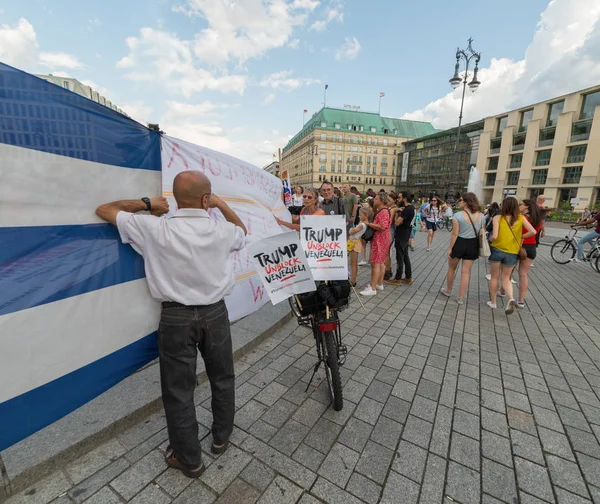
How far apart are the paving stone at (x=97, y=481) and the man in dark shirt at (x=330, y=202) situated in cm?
487

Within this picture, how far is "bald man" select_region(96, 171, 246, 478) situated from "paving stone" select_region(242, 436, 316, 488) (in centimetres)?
38

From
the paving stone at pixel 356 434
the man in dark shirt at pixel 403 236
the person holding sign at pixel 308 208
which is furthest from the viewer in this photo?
the man in dark shirt at pixel 403 236

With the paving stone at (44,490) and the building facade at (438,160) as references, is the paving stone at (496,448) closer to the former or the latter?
the paving stone at (44,490)

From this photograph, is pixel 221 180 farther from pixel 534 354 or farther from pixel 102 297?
Answer: pixel 534 354

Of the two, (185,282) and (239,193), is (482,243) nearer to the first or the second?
(239,193)

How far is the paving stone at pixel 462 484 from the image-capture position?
73.3 inches

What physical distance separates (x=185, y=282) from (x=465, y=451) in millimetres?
2416

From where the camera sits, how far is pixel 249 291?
3.41m

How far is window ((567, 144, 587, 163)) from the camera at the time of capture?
39.2m

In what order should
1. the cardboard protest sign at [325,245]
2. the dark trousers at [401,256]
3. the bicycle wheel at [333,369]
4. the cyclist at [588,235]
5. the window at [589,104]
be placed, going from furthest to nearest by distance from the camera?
the window at [589,104], the cyclist at [588,235], the dark trousers at [401,256], the cardboard protest sign at [325,245], the bicycle wheel at [333,369]

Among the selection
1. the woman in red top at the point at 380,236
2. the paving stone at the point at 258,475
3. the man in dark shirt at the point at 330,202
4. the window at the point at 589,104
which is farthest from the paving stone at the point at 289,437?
the window at the point at 589,104

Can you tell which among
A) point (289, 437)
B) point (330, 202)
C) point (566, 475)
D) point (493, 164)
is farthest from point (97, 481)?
point (493, 164)

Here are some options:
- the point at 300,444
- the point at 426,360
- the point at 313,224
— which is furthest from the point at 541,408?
the point at 313,224

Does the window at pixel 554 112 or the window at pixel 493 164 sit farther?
the window at pixel 493 164
